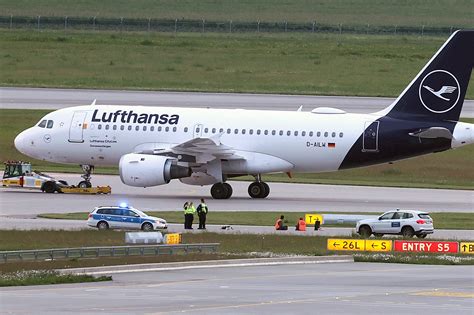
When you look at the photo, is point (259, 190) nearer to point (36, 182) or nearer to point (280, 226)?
point (36, 182)

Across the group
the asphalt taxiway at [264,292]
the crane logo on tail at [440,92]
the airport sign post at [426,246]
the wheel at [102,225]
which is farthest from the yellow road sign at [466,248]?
the crane logo on tail at [440,92]

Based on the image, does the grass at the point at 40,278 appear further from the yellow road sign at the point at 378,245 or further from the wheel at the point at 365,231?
the wheel at the point at 365,231

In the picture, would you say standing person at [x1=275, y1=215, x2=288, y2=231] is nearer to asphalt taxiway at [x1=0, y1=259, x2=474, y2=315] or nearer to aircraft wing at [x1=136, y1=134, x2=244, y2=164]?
asphalt taxiway at [x1=0, y1=259, x2=474, y2=315]

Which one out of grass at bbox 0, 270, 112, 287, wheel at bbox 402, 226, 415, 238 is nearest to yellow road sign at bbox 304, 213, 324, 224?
wheel at bbox 402, 226, 415, 238

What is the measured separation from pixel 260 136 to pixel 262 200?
11.3 ft

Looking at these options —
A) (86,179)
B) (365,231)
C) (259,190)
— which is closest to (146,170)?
(86,179)

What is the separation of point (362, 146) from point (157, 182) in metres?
9.89

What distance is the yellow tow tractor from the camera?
65.1m

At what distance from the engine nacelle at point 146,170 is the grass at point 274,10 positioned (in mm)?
99204

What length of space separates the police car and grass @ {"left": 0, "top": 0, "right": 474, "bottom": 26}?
11151 cm

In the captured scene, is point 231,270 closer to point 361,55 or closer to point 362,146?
point 362,146

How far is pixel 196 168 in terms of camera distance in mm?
65438

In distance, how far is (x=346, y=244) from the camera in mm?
47062

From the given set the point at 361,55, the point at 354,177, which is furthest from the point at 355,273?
the point at 361,55
